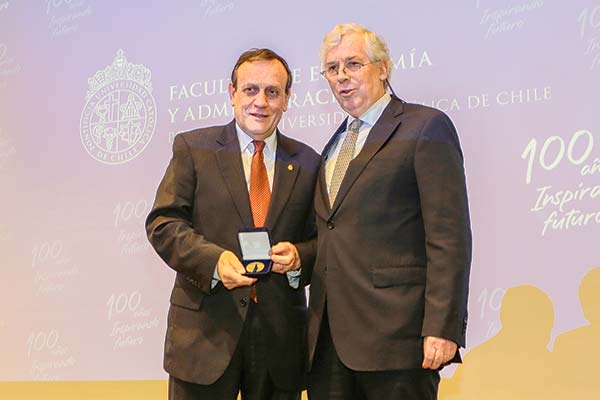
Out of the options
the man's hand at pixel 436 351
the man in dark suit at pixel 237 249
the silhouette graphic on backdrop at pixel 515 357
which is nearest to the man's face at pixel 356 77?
the man in dark suit at pixel 237 249

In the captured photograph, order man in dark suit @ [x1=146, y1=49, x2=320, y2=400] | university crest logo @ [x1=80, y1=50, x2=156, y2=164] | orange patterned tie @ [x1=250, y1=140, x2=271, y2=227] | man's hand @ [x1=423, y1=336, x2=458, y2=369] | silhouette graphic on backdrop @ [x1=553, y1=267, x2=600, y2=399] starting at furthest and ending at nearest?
university crest logo @ [x1=80, y1=50, x2=156, y2=164]
silhouette graphic on backdrop @ [x1=553, y1=267, x2=600, y2=399]
orange patterned tie @ [x1=250, y1=140, x2=271, y2=227]
man in dark suit @ [x1=146, y1=49, x2=320, y2=400]
man's hand @ [x1=423, y1=336, x2=458, y2=369]

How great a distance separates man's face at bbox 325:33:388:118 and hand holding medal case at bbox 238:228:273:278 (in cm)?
53

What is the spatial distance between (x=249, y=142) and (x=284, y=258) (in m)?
0.47

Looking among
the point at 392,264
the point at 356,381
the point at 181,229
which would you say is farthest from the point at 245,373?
the point at 392,264

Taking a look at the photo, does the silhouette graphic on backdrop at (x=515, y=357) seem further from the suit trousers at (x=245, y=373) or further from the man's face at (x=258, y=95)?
the man's face at (x=258, y=95)

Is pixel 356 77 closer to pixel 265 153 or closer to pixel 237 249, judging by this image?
Result: pixel 265 153

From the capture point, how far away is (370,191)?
2.28 meters

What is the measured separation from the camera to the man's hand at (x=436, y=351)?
2139mm

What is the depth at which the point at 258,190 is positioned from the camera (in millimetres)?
2506

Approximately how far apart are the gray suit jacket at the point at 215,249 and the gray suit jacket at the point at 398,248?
0.45 ft

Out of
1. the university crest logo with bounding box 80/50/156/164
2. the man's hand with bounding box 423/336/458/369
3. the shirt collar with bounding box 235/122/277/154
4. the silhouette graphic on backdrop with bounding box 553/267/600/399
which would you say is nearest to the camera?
the man's hand with bounding box 423/336/458/369

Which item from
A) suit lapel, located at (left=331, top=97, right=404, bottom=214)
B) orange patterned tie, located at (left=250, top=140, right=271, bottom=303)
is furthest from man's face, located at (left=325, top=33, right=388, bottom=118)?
orange patterned tie, located at (left=250, top=140, right=271, bottom=303)

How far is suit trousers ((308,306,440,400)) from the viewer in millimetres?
2227

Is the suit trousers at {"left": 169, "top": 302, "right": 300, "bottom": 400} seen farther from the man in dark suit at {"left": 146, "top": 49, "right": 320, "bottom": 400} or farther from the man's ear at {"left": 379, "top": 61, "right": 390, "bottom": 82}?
the man's ear at {"left": 379, "top": 61, "right": 390, "bottom": 82}
